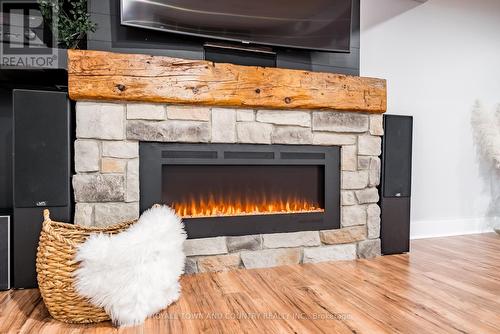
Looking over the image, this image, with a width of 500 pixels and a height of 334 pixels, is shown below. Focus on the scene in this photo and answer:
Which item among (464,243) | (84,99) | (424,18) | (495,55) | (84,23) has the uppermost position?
(424,18)

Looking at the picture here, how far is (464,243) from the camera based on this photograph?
2.85 meters

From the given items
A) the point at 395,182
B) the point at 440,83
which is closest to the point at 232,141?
the point at 395,182

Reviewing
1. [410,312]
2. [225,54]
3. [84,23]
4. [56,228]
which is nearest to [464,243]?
[410,312]

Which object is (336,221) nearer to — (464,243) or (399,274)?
(399,274)

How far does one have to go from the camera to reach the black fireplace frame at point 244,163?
1963mm

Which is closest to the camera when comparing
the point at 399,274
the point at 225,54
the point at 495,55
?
the point at 399,274

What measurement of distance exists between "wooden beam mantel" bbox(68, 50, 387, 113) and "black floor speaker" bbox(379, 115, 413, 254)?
0.21 meters

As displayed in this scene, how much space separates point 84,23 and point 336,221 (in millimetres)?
1832

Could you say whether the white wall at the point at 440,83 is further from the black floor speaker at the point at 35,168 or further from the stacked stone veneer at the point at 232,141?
the black floor speaker at the point at 35,168

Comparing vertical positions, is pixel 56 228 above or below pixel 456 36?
below

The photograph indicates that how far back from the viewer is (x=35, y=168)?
1748 millimetres

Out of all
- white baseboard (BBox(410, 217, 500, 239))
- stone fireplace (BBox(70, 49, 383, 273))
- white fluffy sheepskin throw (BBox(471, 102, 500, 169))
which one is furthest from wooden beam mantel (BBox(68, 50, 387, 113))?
white fluffy sheepskin throw (BBox(471, 102, 500, 169))

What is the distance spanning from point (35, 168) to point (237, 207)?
1079mm

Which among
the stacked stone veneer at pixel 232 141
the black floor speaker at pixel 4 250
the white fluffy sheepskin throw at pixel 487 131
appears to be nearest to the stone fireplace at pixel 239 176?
the stacked stone veneer at pixel 232 141
